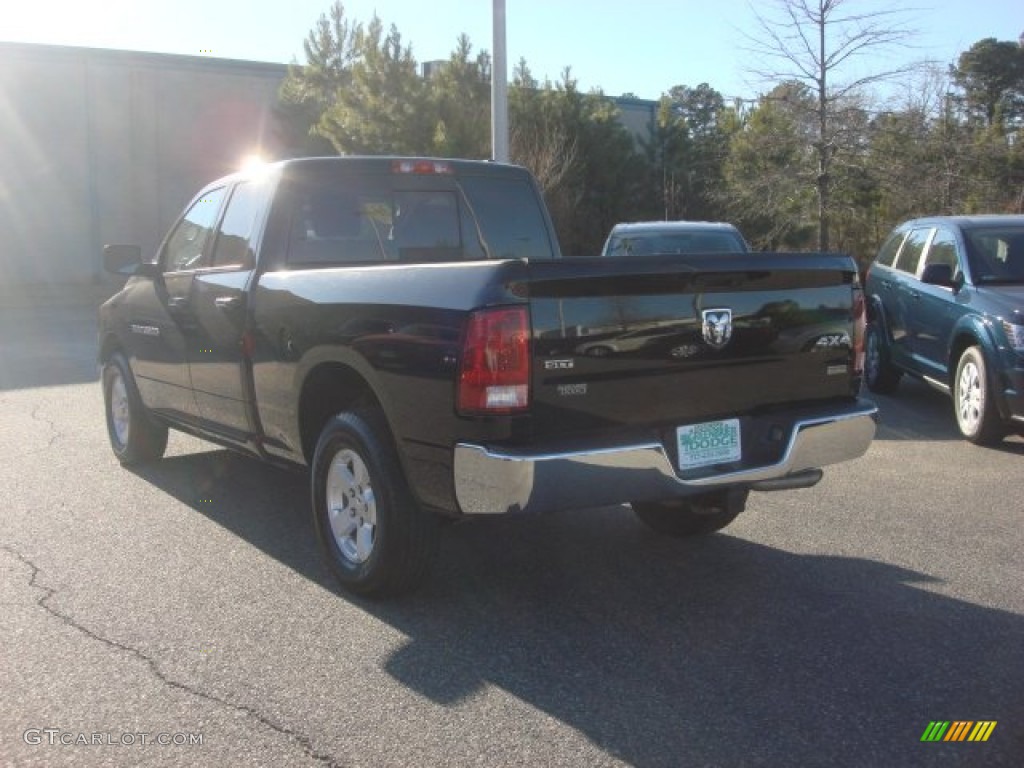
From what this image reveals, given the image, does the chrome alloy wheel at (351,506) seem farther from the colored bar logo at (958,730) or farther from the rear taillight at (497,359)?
the colored bar logo at (958,730)

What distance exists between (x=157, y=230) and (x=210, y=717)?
33.8 m

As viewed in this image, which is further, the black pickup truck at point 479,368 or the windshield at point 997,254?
the windshield at point 997,254

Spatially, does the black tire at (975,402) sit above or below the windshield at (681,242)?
below

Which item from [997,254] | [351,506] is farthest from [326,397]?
[997,254]

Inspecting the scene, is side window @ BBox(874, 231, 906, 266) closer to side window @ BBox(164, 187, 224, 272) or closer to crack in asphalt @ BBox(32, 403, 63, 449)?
side window @ BBox(164, 187, 224, 272)

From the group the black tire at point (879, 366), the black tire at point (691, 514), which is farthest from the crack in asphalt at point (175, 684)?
the black tire at point (879, 366)

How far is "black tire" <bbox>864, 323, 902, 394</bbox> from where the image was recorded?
33.6ft

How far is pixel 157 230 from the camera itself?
3494 cm

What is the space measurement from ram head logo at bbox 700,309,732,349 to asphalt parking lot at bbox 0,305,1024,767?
116cm

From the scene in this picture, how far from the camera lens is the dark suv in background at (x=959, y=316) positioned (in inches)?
299

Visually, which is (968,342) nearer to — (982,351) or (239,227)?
(982,351)

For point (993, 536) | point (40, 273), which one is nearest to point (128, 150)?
point (40, 273)

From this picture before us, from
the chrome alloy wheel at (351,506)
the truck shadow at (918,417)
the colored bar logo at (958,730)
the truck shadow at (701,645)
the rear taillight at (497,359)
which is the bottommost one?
the colored bar logo at (958,730)

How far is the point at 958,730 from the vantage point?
3357mm
